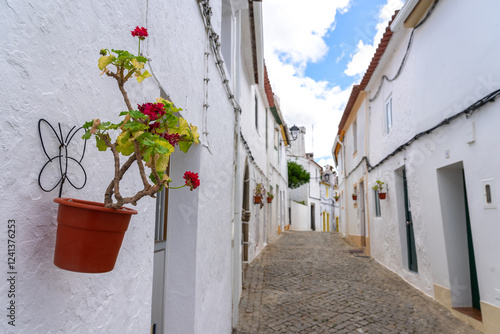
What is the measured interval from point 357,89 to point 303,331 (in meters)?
7.72

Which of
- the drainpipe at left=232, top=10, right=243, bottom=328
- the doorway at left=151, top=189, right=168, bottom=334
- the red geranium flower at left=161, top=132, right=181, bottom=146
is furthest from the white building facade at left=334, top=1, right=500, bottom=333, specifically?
the red geranium flower at left=161, top=132, right=181, bottom=146

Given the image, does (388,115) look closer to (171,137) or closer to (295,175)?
(171,137)

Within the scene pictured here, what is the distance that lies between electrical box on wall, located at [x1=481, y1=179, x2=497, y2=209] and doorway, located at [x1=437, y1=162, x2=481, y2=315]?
0.81 metres

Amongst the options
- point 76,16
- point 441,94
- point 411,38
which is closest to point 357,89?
point 411,38

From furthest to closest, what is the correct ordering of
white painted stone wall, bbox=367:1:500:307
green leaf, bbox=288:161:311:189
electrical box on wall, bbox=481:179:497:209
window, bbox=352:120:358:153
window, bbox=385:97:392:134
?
green leaf, bbox=288:161:311:189
window, bbox=352:120:358:153
window, bbox=385:97:392:134
white painted stone wall, bbox=367:1:500:307
electrical box on wall, bbox=481:179:497:209

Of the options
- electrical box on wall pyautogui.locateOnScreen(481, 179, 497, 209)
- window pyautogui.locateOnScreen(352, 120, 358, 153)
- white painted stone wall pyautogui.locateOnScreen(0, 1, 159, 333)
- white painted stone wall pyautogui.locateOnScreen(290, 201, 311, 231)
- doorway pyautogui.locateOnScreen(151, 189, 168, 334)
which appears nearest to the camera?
white painted stone wall pyautogui.locateOnScreen(0, 1, 159, 333)

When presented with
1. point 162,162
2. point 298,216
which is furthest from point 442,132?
point 298,216

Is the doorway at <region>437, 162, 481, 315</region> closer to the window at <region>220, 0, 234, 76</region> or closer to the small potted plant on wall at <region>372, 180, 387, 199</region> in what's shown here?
the small potted plant on wall at <region>372, 180, 387, 199</region>

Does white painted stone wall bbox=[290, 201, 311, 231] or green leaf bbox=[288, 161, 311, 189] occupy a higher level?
green leaf bbox=[288, 161, 311, 189]

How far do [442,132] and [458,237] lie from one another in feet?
4.91

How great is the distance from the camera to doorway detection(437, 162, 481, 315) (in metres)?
5.00

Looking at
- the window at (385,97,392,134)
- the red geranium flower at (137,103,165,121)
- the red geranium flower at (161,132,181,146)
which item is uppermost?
the window at (385,97,392,134)

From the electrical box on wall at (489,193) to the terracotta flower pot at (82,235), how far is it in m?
4.14

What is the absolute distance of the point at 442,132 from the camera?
17.0 ft
